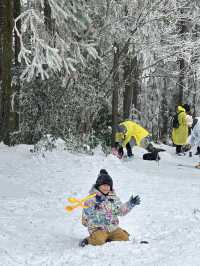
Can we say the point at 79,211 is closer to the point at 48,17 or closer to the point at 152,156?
the point at 152,156

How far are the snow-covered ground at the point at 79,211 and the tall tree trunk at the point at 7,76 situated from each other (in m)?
0.66

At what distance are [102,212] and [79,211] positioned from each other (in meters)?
1.65

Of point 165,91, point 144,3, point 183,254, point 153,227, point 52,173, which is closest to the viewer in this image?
point 183,254

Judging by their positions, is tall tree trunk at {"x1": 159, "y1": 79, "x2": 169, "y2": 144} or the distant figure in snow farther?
tall tree trunk at {"x1": 159, "y1": 79, "x2": 169, "y2": 144}

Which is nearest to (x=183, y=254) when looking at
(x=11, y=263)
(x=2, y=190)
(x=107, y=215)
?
(x=107, y=215)

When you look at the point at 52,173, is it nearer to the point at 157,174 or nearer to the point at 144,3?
the point at 157,174

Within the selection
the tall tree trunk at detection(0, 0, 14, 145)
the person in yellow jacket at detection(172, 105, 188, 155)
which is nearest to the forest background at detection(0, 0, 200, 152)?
the tall tree trunk at detection(0, 0, 14, 145)

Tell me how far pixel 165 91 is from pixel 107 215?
23170mm

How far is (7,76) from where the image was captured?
1305cm

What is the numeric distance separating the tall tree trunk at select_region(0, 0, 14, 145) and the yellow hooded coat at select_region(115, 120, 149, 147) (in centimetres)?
304

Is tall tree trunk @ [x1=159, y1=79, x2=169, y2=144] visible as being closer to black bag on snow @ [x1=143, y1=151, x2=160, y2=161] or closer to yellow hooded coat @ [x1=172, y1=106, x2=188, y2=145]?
yellow hooded coat @ [x1=172, y1=106, x2=188, y2=145]

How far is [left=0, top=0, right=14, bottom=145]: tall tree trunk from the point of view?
1284 cm

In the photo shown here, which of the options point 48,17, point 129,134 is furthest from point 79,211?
point 48,17

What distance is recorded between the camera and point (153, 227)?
291 inches
